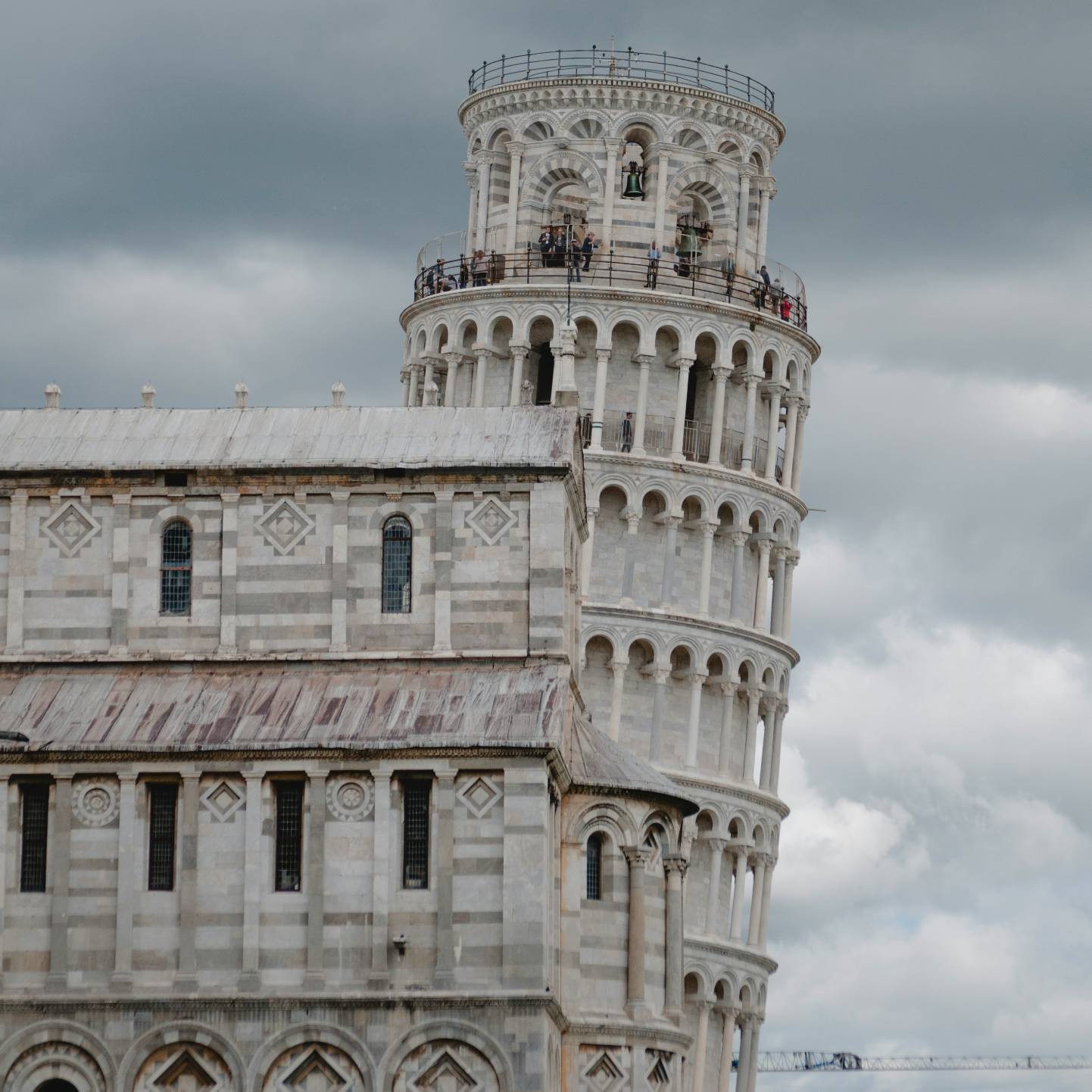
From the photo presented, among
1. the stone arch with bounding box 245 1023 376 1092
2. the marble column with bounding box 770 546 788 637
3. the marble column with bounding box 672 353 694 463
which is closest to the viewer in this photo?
the stone arch with bounding box 245 1023 376 1092

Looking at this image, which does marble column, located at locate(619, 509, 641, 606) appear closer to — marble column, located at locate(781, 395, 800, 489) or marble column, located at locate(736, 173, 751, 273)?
marble column, located at locate(781, 395, 800, 489)

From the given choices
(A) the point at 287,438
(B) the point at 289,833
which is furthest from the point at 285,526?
(B) the point at 289,833

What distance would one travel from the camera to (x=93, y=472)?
9331cm

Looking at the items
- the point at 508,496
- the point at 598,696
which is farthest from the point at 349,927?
the point at 598,696

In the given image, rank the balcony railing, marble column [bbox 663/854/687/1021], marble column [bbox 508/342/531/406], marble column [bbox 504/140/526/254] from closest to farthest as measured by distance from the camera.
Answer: marble column [bbox 663/854/687/1021] < the balcony railing < marble column [bbox 508/342/531/406] < marble column [bbox 504/140/526/254]

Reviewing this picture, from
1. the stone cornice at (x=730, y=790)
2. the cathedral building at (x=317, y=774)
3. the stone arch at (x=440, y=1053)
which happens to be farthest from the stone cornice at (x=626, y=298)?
the stone arch at (x=440, y=1053)

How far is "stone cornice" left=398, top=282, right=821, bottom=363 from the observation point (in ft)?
435

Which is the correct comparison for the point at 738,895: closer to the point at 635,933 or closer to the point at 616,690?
the point at 616,690

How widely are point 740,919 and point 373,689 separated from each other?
46.5 metres

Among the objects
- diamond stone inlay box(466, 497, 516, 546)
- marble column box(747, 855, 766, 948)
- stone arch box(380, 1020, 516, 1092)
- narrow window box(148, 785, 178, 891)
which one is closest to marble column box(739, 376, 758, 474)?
marble column box(747, 855, 766, 948)

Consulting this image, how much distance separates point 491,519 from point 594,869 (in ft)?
31.3

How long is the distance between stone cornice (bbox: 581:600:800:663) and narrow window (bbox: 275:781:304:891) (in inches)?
1640

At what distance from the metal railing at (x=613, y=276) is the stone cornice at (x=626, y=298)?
0.48 meters

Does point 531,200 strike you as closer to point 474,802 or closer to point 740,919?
point 740,919
